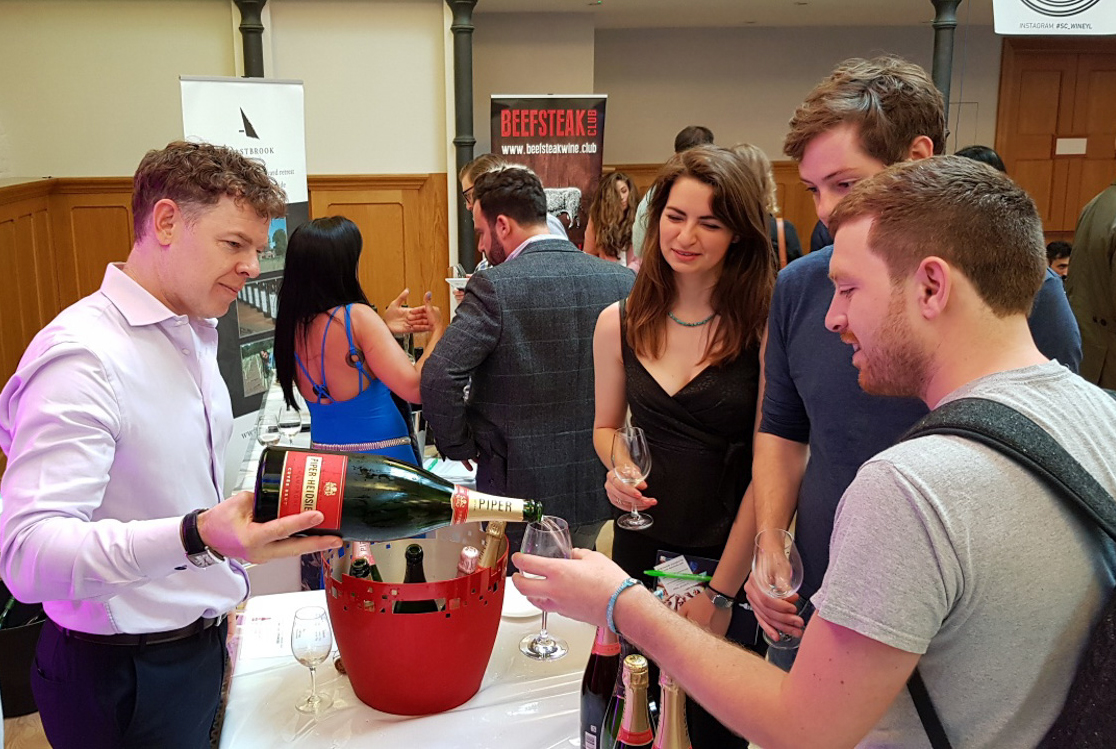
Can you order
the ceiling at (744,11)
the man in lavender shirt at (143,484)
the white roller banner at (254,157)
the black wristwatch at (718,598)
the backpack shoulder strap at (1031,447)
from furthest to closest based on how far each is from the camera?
the ceiling at (744,11) < the white roller banner at (254,157) < the black wristwatch at (718,598) < the man in lavender shirt at (143,484) < the backpack shoulder strap at (1031,447)

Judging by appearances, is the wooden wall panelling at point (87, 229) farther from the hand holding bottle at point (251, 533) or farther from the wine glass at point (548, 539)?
the wine glass at point (548, 539)

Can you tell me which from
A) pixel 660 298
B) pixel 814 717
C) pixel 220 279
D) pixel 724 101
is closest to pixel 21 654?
pixel 220 279

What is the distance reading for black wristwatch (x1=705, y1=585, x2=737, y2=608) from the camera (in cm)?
179

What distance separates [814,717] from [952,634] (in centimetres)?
16

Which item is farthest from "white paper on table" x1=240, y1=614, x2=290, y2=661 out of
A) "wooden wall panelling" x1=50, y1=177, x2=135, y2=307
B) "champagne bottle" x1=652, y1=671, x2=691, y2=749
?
"wooden wall panelling" x1=50, y1=177, x2=135, y2=307

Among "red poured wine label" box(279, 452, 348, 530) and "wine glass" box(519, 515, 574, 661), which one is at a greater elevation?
"red poured wine label" box(279, 452, 348, 530)

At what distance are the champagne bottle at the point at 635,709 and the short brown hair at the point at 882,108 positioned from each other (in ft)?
3.19

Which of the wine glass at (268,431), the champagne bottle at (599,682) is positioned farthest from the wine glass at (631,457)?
the wine glass at (268,431)

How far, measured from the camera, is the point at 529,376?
2.61m

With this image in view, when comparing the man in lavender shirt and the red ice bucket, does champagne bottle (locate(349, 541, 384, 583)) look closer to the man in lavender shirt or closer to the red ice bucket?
the red ice bucket

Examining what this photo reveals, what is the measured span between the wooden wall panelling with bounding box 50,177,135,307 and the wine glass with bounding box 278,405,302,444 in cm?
331

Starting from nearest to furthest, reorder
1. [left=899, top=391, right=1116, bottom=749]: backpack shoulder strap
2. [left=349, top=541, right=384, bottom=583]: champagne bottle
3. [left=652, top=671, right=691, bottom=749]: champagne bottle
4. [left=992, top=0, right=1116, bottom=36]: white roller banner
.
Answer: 1. [left=899, top=391, right=1116, bottom=749]: backpack shoulder strap
2. [left=652, top=671, right=691, bottom=749]: champagne bottle
3. [left=349, top=541, right=384, bottom=583]: champagne bottle
4. [left=992, top=0, right=1116, bottom=36]: white roller banner

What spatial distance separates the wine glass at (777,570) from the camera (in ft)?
4.28

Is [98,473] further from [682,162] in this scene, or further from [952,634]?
[682,162]
